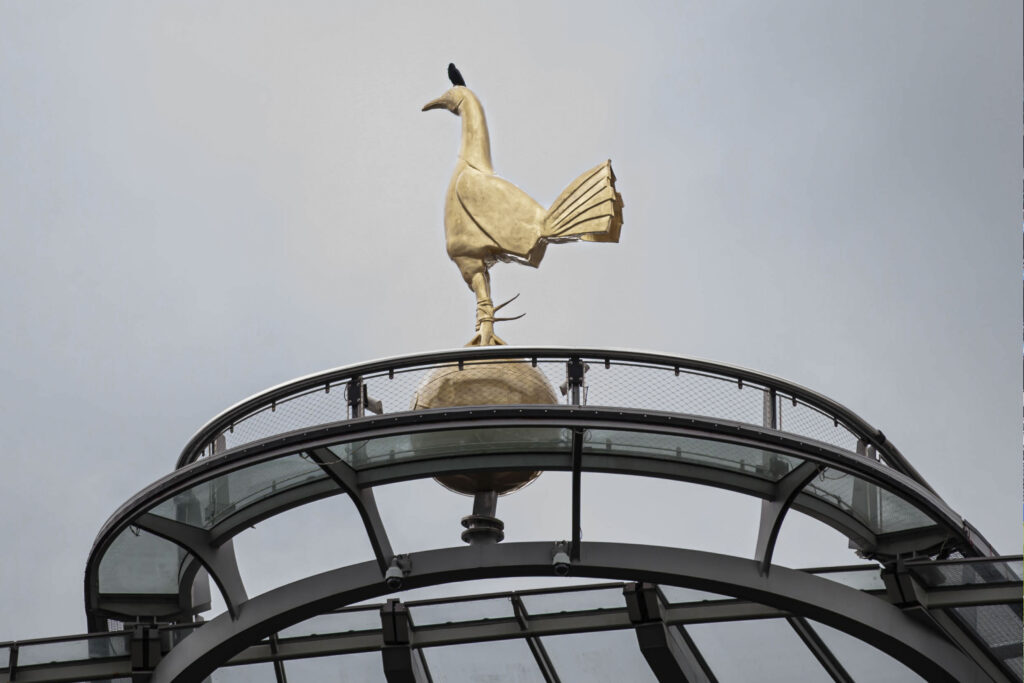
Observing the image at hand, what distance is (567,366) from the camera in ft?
52.2

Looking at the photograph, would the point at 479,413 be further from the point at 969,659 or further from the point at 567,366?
the point at 969,659

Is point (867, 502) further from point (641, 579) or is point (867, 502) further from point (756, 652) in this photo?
point (756, 652)

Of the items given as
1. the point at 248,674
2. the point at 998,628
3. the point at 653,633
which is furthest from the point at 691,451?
the point at 248,674

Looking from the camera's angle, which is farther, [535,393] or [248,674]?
[248,674]

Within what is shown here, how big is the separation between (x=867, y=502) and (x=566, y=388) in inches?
155

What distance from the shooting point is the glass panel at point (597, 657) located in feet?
67.3

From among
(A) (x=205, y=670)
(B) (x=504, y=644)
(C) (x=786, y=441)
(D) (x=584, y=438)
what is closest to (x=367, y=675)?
(B) (x=504, y=644)

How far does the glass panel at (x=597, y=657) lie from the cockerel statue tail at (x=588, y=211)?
19.4 feet

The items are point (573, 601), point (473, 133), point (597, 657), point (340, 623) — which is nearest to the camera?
point (573, 601)

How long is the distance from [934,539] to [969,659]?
4.96 feet

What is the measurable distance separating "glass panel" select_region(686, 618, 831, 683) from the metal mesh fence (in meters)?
4.30

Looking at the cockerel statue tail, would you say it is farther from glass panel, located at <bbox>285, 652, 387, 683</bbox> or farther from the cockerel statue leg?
glass panel, located at <bbox>285, 652, 387, 683</bbox>

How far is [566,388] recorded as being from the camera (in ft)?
52.3

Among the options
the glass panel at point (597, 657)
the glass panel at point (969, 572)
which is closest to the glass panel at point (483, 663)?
the glass panel at point (597, 657)
